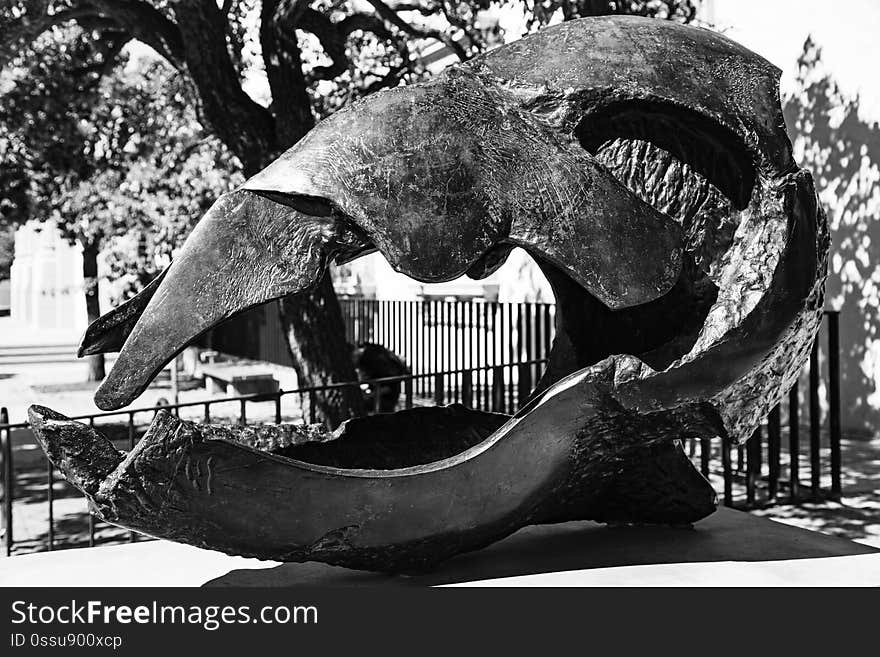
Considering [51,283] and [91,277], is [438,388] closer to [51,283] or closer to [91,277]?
[91,277]

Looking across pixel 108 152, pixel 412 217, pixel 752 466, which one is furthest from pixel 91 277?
pixel 412 217

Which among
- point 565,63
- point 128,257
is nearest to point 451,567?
point 565,63

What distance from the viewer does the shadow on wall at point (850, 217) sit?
11.1 metres

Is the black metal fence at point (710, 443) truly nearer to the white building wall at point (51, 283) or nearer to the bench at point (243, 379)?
the bench at point (243, 379)

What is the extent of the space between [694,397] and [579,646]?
95 cm

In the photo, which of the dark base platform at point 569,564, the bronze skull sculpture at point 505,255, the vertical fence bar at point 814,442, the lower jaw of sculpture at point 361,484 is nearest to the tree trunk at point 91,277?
the vertical fence bar at point 814,442

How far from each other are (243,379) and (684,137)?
1129cm

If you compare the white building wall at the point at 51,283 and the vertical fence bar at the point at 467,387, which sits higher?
the white building wall at the point at 51,283

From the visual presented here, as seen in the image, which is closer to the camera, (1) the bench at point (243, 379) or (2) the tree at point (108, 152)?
(2) the tree at point (108, 152)

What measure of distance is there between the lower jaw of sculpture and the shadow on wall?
27.0ft

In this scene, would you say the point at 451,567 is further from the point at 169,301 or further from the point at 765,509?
the point at 765,509

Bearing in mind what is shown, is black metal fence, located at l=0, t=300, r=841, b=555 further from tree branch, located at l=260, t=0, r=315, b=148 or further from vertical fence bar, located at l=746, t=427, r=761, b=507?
tree branch, located at l=260, t=0, r=315, b=148

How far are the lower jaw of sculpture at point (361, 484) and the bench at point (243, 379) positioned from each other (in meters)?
10.6

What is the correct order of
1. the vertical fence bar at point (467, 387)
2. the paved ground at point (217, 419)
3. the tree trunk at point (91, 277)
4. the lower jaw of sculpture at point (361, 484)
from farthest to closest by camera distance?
the tree trunk at point (91, 277) → the vertical fence bar at point (467, 387) → the paved ground at point (217, 419) → the lower jaw of sculpture at point (361, 484)
